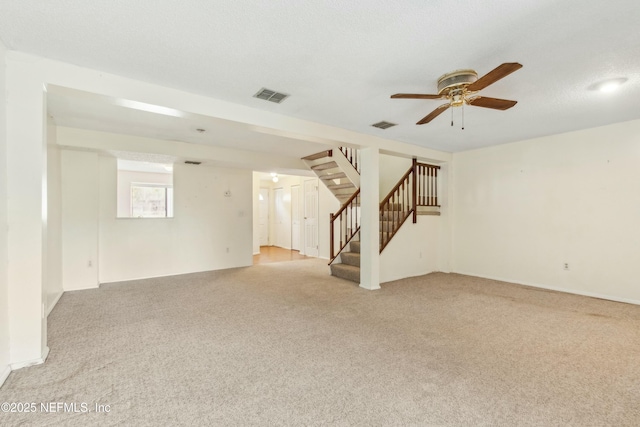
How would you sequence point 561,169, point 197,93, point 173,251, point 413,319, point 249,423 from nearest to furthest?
point 249,423 → point 197,93 → point 413,319 → point 561,169 → point 173,251

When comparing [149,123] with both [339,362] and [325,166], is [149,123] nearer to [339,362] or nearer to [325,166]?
[325,166]

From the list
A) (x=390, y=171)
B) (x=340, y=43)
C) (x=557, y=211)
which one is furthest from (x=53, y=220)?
(x=557, y=211)

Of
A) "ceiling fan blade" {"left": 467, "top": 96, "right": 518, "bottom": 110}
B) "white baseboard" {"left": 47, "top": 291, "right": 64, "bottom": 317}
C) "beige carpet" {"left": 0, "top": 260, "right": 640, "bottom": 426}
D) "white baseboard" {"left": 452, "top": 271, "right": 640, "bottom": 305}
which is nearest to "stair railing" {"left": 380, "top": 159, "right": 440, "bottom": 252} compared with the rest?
"beige carpet" {"left": 0, "top": 260, "right": 640, "bottom": 426}

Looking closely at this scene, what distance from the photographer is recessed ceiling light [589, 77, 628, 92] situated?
102 inches

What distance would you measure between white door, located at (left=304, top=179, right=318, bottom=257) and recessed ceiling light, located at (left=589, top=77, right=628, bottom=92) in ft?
20.2

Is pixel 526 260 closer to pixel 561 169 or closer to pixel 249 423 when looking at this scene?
pixel 561 169

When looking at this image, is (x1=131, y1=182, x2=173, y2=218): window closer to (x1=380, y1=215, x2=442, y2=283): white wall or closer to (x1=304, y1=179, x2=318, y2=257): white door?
(x1=304, y1=179, x2=318, y2=257): white door

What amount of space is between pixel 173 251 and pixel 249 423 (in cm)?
475

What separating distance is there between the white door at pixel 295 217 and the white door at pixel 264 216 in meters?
1.48

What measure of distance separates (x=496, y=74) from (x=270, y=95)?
204 cm

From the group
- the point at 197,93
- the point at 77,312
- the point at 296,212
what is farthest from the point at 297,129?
the point at 296,212

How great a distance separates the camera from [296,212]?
9.20 m

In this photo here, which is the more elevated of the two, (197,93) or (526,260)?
(197,93)

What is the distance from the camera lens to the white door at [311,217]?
818 cm
